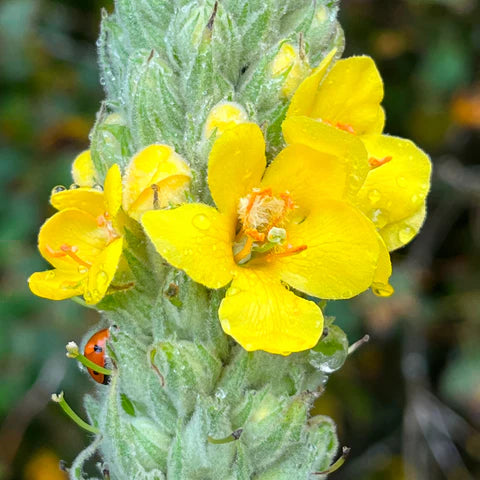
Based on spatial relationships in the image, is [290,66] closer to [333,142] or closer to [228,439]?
[333,142]

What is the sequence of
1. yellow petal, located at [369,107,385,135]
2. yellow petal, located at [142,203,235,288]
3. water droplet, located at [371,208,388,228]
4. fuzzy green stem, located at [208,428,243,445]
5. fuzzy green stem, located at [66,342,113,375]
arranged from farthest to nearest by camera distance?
yellow petal, located at [369,107,385,135]
water droplet, located at [371,208,388,228]
fuzzy green stem, located at [66,342,113,375]
fuzzy green stem, located at [208,428,243,445]
yellow petal, located at [142,203,235,288]

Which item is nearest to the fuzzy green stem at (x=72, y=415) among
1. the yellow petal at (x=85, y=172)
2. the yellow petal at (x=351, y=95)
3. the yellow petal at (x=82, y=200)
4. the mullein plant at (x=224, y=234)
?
the mullein plant at (x=224, y=234)

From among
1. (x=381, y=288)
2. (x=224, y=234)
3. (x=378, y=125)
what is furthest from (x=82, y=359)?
(x=378, y=125)

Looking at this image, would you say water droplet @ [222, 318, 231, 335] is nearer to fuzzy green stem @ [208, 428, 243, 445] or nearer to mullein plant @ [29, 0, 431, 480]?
mullein plant @ [29, 0, 431, 480]

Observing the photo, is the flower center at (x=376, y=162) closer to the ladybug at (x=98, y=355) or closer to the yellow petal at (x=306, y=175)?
the yellow petal at (x=306, y=175)

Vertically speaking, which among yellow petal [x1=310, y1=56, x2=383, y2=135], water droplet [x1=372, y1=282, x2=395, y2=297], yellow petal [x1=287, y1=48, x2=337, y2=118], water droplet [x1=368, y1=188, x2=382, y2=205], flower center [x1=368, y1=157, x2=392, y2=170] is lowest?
water droplet [x1=372, y1=282, x2=395, y2=297]

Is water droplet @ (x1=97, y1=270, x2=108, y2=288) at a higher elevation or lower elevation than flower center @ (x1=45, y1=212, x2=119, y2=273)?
higher

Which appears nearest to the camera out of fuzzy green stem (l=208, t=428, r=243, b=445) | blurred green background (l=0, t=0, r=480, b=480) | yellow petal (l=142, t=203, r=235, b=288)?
yellow petal (l=142, t=203, r=235, b=288)

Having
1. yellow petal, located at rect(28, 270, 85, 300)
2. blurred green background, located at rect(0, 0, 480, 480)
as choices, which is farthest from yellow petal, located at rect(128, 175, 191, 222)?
blurred green background, located at rect(0, 0, 480, 480)
